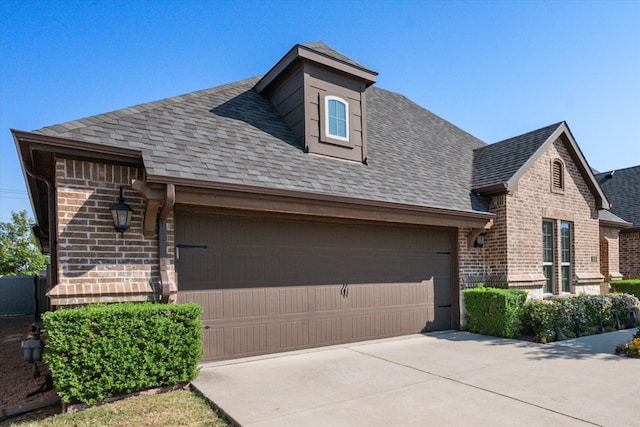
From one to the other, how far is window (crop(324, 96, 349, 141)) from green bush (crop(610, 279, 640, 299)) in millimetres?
12219

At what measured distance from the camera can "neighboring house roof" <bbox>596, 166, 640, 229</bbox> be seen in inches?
692

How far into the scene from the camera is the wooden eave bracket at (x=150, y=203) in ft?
17.8

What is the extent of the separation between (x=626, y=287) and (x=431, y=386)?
13.2 metres

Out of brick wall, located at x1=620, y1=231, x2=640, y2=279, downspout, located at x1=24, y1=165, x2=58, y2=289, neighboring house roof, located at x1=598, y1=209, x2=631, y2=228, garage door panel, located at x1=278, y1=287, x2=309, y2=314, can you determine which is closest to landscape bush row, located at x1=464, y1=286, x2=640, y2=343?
garage door panel, located at x1=278, y1=287, x2=309, y2=314

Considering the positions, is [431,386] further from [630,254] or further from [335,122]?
[630,254]

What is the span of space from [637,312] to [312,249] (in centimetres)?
899

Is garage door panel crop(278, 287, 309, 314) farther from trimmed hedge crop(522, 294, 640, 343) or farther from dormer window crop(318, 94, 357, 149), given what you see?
trimmed hedge crop(522, 294, 640, 343)

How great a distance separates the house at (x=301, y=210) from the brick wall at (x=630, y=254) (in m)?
6.67

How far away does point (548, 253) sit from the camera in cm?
1083

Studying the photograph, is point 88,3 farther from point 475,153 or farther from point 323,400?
point 475,153

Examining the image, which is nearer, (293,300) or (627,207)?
(293,300)

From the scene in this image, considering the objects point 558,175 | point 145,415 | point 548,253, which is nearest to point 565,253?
point 548,253

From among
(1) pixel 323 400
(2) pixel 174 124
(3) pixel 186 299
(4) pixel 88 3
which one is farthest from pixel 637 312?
(4) pixel 88 3

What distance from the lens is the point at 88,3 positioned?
7.50 metres
